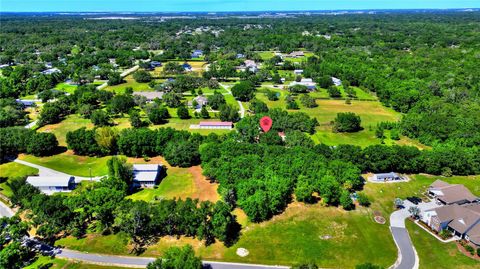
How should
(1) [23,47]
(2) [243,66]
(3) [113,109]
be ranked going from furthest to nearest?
(1) [23,47] → (2) [243,66] → (3) [113,109]

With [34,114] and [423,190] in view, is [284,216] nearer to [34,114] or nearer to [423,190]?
[423,190]

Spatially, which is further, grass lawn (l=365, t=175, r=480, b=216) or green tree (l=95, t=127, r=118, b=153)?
green tree (l=95, t=127, r=118, b=153)

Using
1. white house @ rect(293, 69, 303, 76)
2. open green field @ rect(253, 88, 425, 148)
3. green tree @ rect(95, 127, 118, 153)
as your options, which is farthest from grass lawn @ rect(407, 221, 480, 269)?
white house @ rect(293, 69, 303, 76)

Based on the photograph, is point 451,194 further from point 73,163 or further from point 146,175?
point 73,163

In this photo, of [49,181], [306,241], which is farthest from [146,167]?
[306,241]

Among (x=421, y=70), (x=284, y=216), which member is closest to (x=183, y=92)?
(x=284, y=216)

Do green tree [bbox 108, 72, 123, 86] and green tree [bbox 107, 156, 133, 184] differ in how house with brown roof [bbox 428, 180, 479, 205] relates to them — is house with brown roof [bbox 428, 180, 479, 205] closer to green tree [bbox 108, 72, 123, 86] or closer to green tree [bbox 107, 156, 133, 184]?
green tree [bbox 107, 156, 133, 184]
